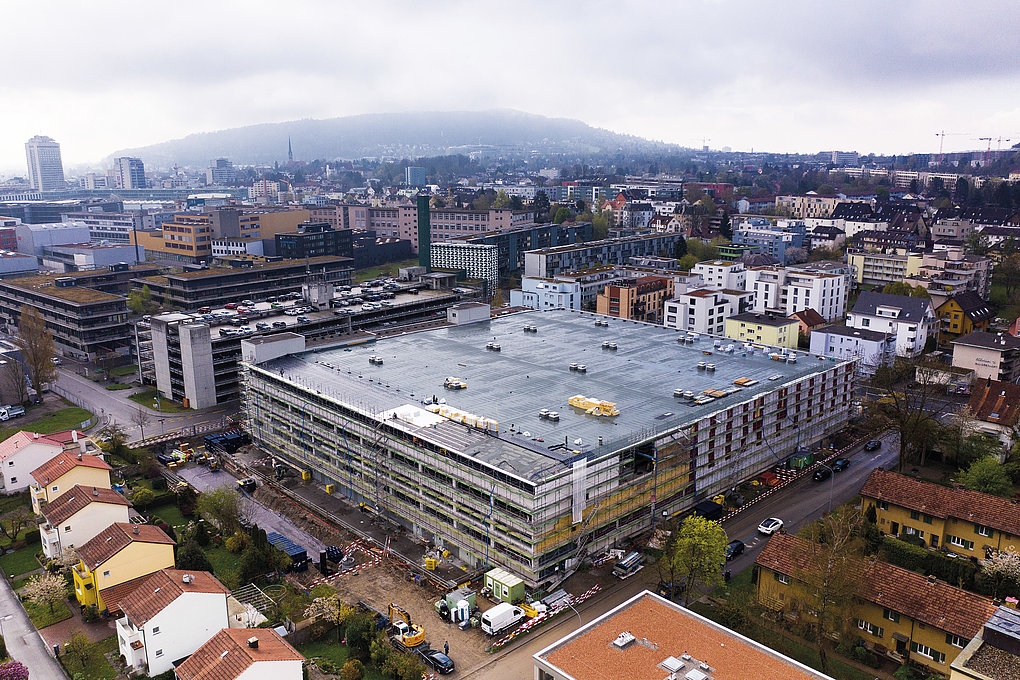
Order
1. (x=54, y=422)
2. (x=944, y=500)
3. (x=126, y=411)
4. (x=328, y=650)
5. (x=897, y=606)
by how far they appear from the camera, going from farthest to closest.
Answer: (x=126, y=411) < (x=54, y=422) < (x=944, y=500) < (x=328, y=650) < (x=897, y=606)

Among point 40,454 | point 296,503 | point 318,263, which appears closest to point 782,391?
point 296,503

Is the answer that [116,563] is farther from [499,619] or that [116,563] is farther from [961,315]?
[961,315]

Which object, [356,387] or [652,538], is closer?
[652,538]

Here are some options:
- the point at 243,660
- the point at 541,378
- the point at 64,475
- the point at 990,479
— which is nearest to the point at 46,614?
the point at 64,475

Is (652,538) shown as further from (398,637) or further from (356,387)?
(356,387)

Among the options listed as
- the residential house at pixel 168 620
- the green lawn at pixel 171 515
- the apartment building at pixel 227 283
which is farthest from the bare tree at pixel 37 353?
the residential house at pixel 168 620

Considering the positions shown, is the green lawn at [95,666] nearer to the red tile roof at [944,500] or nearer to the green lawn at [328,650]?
the green lawn at [328,650]
